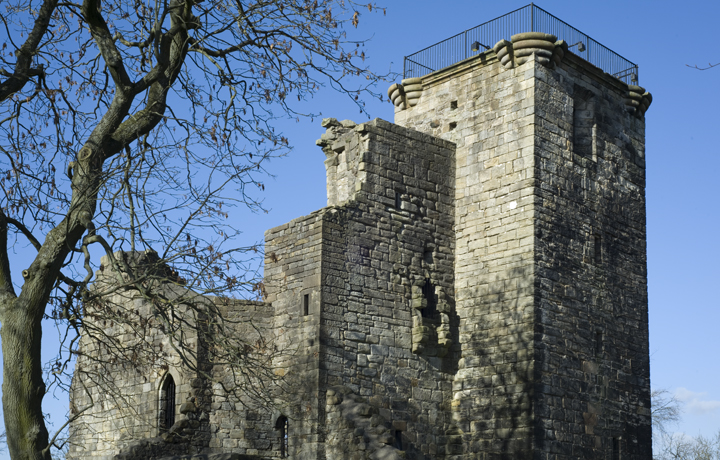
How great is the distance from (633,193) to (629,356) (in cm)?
326

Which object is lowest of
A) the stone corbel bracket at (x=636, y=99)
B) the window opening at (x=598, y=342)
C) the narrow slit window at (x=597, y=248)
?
the window opening at (x=598, y=342)

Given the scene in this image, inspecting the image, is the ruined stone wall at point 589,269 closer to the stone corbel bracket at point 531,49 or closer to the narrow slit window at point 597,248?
the narrow slit window at point 597,248

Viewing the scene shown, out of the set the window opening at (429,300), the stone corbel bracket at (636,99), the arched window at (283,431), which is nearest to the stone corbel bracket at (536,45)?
the stone corbel bracket at (636,99)

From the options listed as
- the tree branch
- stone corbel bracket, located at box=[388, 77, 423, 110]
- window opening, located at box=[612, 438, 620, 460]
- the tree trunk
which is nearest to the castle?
window opening, located at box=[612, 438, 620, 460]

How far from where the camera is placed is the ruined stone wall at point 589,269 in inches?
638

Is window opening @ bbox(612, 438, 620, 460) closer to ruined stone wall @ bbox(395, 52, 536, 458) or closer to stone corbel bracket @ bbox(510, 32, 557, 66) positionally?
ruined stone wall @ bbox(395, 52, 536, 458)

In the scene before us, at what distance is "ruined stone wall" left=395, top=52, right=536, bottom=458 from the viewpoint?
1602 cm

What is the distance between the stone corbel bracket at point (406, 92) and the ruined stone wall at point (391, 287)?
1.70 metres

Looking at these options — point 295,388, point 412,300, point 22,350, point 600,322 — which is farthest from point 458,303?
point 22,350

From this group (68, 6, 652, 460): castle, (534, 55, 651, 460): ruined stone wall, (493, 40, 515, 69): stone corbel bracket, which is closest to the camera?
(68, 6, 652, 460): castle

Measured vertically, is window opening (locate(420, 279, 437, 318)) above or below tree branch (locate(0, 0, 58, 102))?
below

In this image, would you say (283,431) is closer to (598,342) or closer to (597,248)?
(598,342)

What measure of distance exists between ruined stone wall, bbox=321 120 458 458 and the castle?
0.03 m

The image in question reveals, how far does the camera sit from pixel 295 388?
15.3 metres
